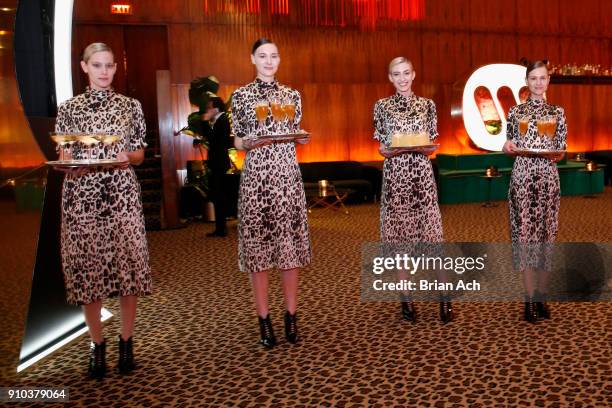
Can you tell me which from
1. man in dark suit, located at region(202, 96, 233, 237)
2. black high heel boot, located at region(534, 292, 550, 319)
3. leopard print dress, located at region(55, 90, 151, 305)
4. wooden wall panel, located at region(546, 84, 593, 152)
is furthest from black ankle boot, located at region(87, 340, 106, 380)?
wooden wall panel, located at region(546, 84, 593, 152)

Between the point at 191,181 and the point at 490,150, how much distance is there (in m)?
5.44

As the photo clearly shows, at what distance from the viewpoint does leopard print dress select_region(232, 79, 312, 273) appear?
132 inches

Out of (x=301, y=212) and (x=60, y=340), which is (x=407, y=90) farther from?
(x=60, y=340)

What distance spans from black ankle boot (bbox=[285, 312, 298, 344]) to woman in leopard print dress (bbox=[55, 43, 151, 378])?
0.90m

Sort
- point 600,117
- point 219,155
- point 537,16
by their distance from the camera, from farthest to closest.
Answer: point 600,117
point 537,16
point 219,155

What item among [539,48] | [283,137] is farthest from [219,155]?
[539,48]

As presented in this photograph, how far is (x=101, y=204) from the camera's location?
9.95 ft

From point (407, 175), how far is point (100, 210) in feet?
5.98

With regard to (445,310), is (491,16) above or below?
above

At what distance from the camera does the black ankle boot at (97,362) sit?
3.15 m

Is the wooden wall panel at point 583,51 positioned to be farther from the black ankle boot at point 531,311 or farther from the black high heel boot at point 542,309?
the black ankle boot at point 531,311

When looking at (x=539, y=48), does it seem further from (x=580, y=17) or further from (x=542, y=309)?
(x=542, y=309)

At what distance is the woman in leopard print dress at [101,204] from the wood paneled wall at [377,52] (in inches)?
316

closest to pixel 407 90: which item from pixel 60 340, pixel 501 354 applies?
pixel 501 354
